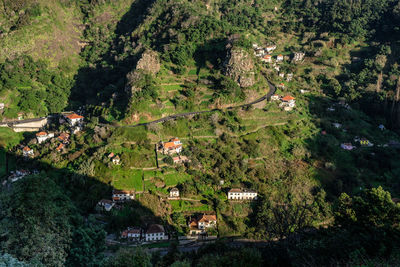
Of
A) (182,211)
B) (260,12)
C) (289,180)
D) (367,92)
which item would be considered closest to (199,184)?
(182,211)

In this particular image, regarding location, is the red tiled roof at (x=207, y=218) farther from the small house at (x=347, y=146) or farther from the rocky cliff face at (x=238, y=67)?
the small house at (x=347, y=146)

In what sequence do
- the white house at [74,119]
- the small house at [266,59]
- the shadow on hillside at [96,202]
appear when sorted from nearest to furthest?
the shadow on hillside at [96,202] → the white house at [74,119] → the small house at [266,59]

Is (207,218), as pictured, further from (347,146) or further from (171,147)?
(347,146)

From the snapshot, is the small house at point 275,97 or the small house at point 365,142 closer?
the small house at point 365,142

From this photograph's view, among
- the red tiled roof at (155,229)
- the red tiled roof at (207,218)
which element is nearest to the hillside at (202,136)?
the red tiled roof at (155,229)

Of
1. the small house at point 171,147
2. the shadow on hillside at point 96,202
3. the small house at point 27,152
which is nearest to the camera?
the shadow on hillside at point 96,202

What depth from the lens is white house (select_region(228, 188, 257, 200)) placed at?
28.9m

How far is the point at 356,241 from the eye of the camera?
47.5 ft

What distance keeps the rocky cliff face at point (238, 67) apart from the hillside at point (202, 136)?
7.6 inches

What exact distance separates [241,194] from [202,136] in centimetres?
820

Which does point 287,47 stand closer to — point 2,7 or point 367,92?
point 367,92

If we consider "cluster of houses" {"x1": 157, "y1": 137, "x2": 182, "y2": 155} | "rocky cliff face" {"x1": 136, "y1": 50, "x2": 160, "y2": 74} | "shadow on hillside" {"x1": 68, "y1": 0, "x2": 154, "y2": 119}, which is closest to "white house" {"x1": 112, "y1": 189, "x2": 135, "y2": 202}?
"cluster of houses" {"x1": 157, "y1": 137, "x2": 182, "y2": 155}

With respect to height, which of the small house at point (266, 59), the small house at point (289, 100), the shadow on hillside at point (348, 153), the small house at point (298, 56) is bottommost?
the shadow on hillside at point (348, 153)

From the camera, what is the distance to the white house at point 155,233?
2491 centimetres
